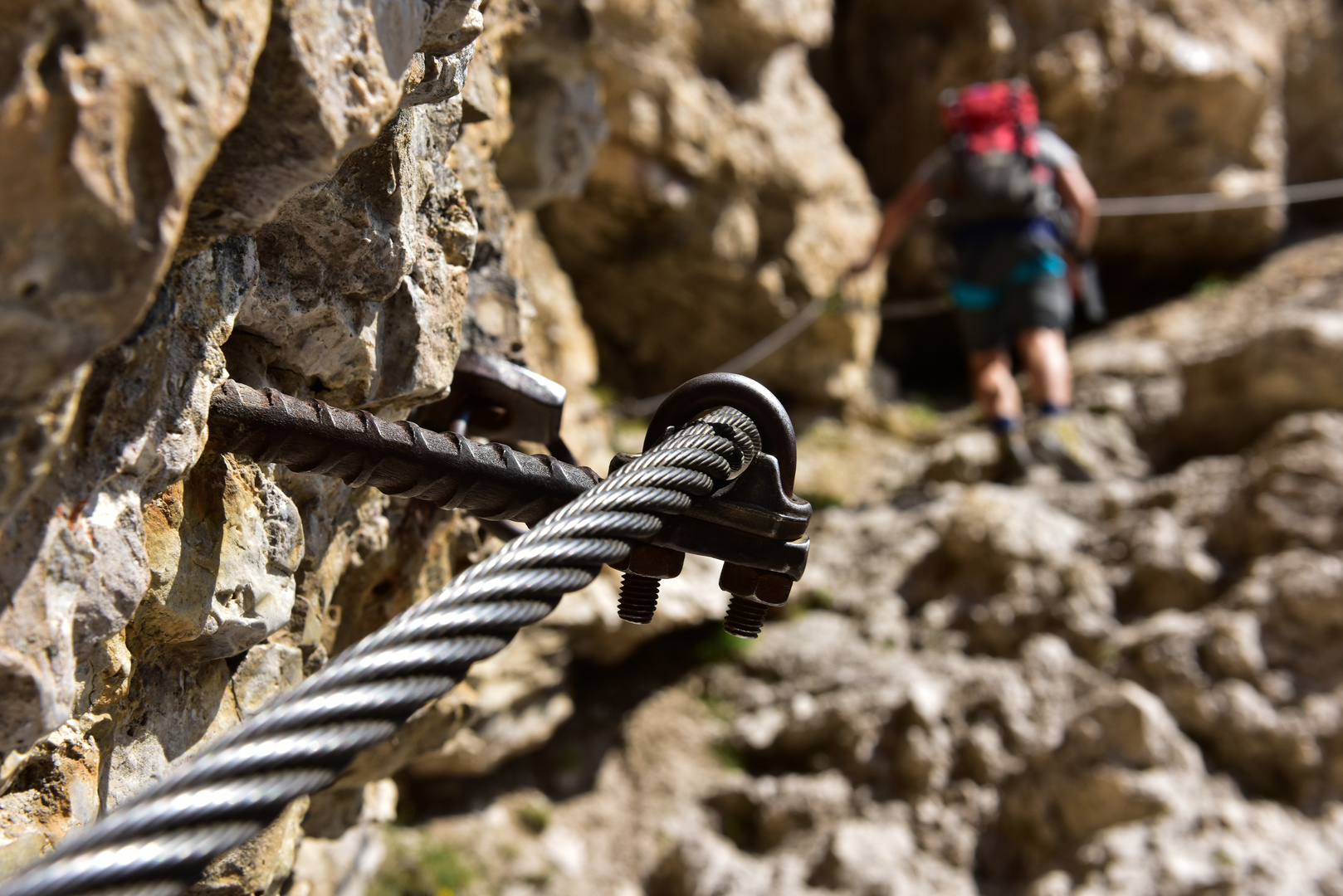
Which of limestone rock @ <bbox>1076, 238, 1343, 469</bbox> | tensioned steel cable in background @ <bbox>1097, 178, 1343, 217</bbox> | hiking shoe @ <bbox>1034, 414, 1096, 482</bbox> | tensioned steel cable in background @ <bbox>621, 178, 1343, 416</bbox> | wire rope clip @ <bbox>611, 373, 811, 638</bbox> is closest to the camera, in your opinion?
wire rope clip @ <bbox>611, 373, 811, 638</bbox>

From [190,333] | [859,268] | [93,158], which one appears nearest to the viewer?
[93,158]

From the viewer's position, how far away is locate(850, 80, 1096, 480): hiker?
350cm

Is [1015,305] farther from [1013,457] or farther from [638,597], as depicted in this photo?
[638,597]

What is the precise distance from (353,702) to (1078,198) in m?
3.78

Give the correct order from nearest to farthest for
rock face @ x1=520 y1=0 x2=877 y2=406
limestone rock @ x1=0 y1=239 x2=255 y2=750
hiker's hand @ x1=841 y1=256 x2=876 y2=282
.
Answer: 1. limestone rock @ x1=0 y1=239 x2=255 y2=750
2. rock face @ x1=520 y1=0 x2=877 y2=406
3. hiker's hand @ x1=841 y1=256 x2=876 y2=282

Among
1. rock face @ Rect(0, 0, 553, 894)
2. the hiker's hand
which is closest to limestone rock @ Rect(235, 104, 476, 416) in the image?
rock face @ Rect(0, 0, 553, 894)

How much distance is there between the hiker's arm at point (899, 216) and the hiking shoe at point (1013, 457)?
1033 mm

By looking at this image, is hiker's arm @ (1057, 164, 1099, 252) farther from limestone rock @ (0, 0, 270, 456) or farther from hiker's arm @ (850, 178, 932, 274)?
limestone rock @ (0, 0, 270, 456)

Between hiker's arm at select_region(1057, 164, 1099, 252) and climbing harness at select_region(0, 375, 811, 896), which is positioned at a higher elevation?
climbing harness at select_region(0, 375, 811, 896)

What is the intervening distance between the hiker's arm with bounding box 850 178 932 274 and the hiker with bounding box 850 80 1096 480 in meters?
0.03

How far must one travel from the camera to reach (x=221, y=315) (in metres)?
0.82

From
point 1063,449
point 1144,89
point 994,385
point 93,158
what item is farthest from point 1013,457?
→ point 93,158

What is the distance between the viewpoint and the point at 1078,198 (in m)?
3.64

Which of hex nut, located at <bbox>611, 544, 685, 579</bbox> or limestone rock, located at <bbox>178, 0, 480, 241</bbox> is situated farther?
hex nut, located at <bbox>611, 544, 685, 579</bbox>
